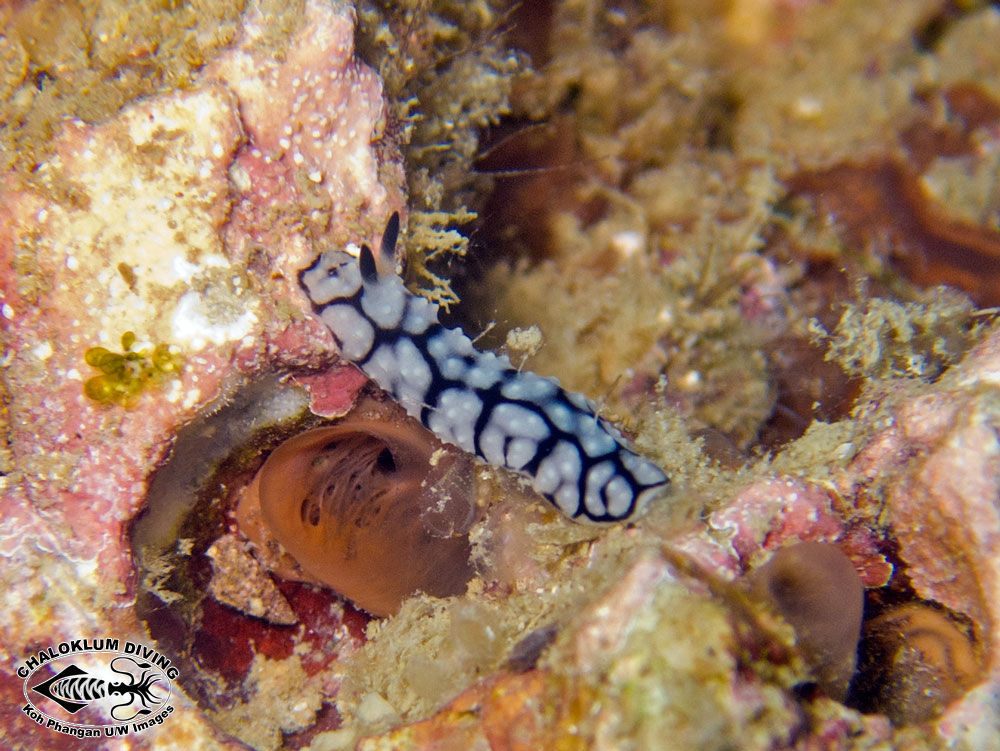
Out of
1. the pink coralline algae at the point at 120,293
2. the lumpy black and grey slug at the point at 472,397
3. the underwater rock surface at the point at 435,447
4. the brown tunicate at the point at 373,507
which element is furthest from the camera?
the brown tunicate at the point at 373,507

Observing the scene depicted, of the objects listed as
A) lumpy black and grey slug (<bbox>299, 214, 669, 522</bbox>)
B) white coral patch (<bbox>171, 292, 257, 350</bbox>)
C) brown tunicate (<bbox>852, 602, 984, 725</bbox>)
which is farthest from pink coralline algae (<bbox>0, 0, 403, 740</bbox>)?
brown tunicate (<bbox>852, 602, 984, 725</bbox>)

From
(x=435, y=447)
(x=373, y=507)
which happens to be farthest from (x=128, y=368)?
(x=435, y=447)

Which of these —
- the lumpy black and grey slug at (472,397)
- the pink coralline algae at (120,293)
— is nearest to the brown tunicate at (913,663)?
the lumpy black and grey slug at (472,397)

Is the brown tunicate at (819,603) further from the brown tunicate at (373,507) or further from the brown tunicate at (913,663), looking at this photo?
the brown tunicate at (373,507)

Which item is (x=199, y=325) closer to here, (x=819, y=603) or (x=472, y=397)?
(x=472, y=397)

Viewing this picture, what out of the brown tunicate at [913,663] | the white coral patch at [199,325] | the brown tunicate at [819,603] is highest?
the white coral patch at [199,325]

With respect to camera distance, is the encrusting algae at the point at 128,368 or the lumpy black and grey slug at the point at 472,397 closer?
the encrusting algae at the point at 128,368
